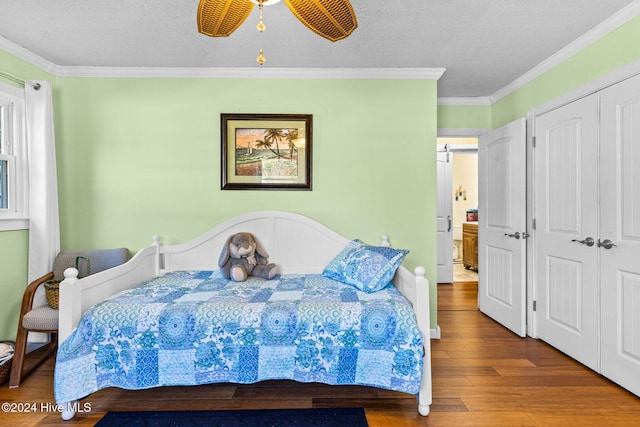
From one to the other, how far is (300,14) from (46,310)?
8.00ft

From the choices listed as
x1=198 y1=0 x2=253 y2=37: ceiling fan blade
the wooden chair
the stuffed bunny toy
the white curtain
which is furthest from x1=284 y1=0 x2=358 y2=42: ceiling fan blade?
the white curtain

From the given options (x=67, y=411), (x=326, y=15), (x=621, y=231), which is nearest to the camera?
(x=326, y=15)

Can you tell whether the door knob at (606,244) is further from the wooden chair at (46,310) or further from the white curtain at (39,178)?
the white curtain at (39,178)

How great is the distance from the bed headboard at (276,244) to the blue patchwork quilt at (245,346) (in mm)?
1055

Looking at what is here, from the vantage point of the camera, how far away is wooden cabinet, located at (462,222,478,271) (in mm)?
6098

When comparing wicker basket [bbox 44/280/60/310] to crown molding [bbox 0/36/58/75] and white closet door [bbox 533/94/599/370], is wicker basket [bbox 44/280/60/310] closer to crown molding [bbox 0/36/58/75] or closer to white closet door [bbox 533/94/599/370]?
crown molding [bbox 0/36/58/75]

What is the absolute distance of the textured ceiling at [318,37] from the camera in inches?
84.7

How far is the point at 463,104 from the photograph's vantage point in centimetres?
388

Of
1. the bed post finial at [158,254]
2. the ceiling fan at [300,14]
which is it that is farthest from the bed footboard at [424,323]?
the bed post finial at [158,254]

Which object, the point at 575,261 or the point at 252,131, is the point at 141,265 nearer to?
the point at 252,131

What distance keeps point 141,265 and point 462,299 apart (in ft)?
11.9

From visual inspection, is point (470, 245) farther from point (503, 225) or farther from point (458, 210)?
point (503, 225)

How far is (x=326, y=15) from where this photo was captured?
4.73ft

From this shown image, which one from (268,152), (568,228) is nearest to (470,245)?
(568,228)
